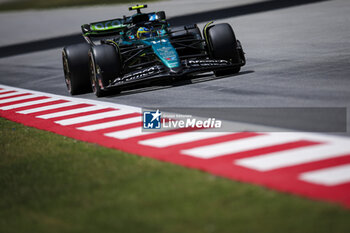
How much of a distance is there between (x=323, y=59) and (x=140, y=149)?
689 centimetres

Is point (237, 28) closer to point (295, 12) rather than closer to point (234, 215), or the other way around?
point (295, 12)

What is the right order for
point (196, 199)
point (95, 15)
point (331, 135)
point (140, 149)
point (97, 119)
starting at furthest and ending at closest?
point (95, 15) < point (97, 119) < point (140, 149) < point (331, 135) < point (196, 199)

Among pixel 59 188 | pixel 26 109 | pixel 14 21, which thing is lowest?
pixel 14 21

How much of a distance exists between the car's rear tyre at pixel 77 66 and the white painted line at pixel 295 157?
7.00 m

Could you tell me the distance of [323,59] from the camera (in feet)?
44.8

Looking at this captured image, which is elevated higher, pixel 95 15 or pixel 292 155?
pixel 292 155

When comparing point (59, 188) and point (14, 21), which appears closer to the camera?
point (59, 188)

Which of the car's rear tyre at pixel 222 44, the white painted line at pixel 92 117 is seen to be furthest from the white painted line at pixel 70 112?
the car's rear tyre at pixel 222 44

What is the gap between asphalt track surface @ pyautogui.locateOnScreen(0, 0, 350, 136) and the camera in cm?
1002

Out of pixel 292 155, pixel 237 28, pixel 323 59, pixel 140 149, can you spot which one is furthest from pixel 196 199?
pixel 237 28

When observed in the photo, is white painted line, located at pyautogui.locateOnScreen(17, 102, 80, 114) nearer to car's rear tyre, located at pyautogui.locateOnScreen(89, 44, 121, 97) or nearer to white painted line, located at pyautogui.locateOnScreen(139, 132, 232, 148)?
car's rear tyre, located at pyautogui.locateOnScreen(89, 44, 121, 97)

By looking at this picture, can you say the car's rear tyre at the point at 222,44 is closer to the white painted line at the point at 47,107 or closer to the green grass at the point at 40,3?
the white painted line at the point at 47,107

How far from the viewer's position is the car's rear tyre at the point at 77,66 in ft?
42.9

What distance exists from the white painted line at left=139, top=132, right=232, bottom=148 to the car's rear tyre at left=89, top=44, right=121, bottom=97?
3.97m
